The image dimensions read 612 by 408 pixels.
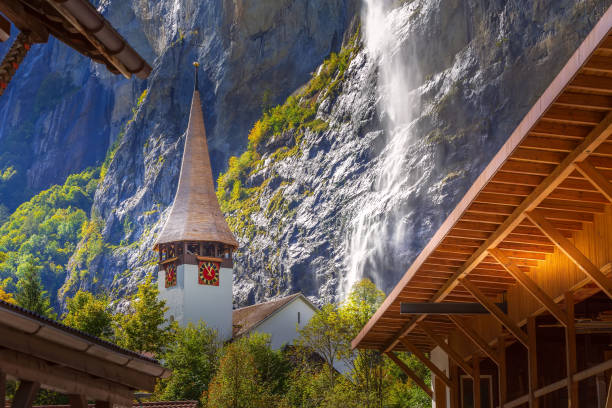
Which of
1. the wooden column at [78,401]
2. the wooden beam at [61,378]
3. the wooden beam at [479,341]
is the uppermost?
the wooden beam at [479,341]

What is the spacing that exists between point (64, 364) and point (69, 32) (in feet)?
11.1

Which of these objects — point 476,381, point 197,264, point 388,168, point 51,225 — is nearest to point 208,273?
point 197,264

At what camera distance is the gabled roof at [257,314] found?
196 feet

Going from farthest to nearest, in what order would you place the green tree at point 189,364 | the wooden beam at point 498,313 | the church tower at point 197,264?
1. the church tower at point 197,264
2. the green tree at point 189,364
3. the wooden beam at point 498,313

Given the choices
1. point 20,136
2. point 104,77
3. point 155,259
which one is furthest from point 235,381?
point 20,136

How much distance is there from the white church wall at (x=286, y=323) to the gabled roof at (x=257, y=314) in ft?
0.76

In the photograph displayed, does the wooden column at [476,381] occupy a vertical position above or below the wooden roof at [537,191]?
below

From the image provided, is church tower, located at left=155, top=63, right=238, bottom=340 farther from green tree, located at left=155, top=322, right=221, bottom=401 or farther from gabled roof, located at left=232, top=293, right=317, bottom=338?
green tree, located at left=155, top=322, right=221, bottom=401

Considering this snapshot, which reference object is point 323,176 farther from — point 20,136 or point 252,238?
point 20,136

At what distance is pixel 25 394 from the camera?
322 inches

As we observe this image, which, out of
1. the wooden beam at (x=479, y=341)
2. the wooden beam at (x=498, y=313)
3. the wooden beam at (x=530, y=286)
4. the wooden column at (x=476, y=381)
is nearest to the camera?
the wooden beam at (x=530, y=286)

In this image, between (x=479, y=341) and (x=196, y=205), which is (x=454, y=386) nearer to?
(x=479, y=341)

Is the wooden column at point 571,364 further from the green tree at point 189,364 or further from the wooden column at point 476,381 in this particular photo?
the green tree at point 189,364

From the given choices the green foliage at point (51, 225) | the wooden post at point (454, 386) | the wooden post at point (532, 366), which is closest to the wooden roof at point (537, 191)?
the wooden post at point (532, 366)
